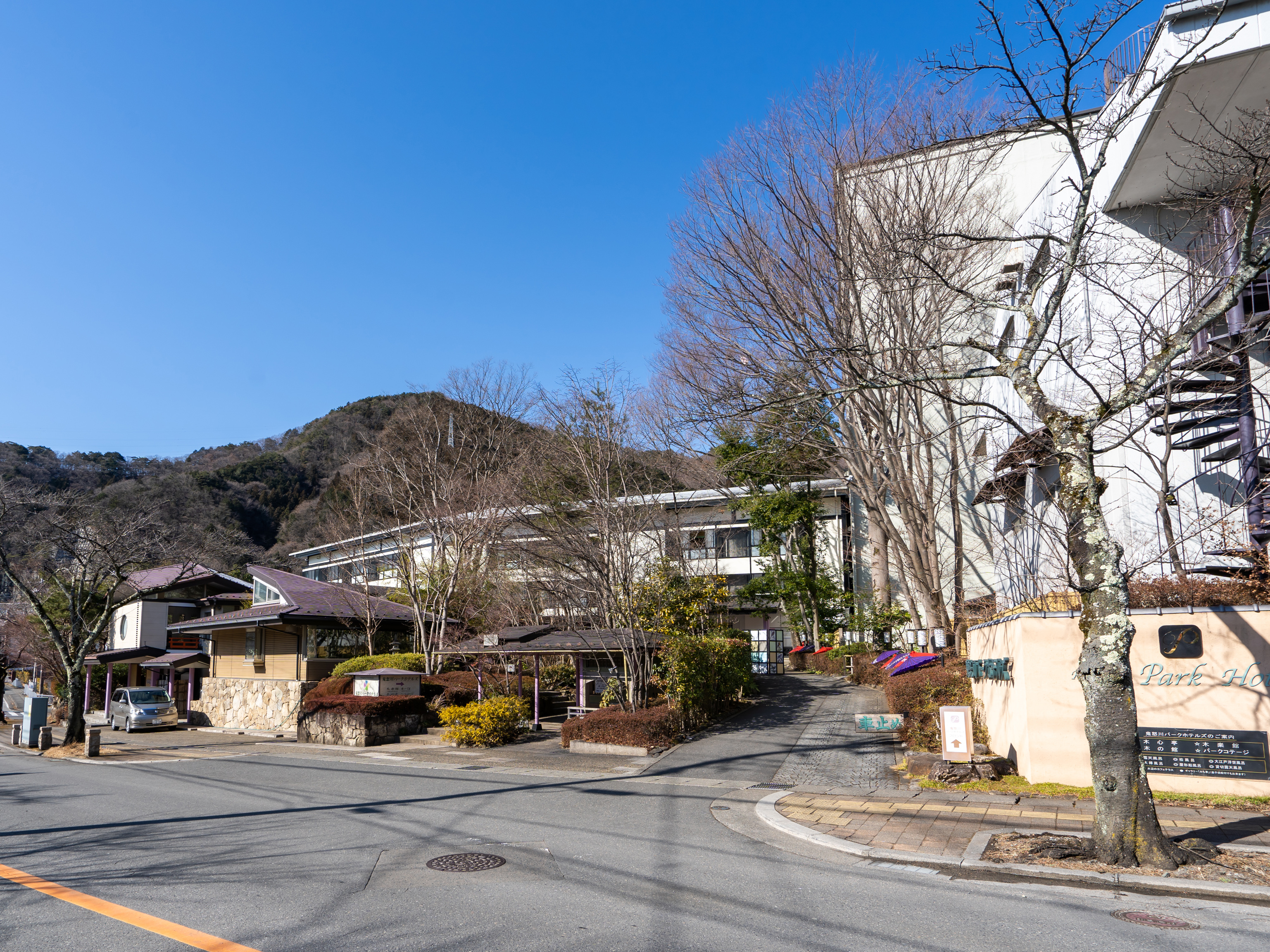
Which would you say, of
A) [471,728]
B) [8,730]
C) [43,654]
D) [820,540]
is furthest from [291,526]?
[471,728]

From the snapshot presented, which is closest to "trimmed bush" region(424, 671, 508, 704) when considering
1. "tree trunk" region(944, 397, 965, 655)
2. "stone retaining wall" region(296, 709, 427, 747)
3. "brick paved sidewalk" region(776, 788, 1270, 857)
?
"stone retaining wall" region(296, 709, 427, 747)

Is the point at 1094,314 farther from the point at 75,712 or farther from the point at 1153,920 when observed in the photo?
the point at 75,712

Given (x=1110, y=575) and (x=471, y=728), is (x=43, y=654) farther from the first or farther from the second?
(x=1110, y=575)

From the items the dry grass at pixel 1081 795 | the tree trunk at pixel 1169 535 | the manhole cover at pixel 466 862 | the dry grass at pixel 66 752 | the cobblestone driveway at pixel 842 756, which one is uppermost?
the tree trunk at pixel 1169 535

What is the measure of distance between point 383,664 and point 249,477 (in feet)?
198

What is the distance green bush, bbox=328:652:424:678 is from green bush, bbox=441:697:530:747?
700 cm

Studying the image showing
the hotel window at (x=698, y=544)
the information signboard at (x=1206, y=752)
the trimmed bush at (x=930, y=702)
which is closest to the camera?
the information signboard at (x=1206, y=752)

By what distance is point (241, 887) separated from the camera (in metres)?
6.91

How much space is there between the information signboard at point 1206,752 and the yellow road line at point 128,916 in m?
9.66

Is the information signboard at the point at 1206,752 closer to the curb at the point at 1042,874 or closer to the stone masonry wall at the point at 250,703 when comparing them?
the curb at the point at 1042,874

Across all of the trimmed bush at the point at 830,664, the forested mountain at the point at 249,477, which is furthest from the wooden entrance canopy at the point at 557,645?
the forested mountain at the point at 249,477

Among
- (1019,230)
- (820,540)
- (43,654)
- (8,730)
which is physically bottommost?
(8,730)

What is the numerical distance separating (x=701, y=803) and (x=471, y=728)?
9.26 m

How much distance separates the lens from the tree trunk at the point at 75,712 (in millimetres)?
21891
